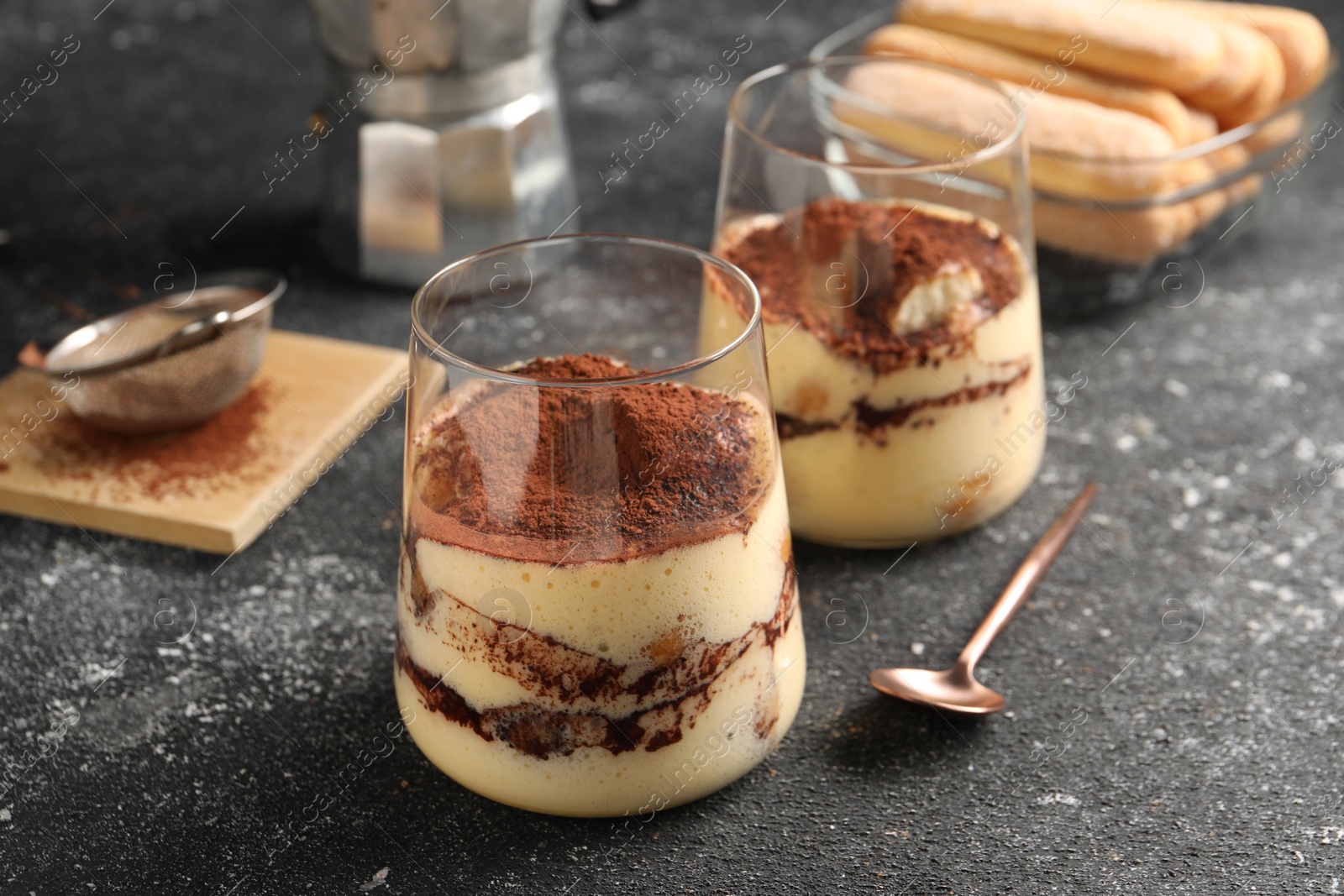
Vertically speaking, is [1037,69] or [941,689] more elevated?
[1037,69]

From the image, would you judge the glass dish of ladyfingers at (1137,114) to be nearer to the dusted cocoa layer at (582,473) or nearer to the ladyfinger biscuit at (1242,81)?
the ladyfinger biscuit at (1242,81)

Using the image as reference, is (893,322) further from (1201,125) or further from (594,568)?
(1201,125)

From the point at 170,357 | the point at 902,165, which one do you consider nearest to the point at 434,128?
the point at 170,357

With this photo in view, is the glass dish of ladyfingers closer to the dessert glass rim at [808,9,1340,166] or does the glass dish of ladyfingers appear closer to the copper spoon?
the dessert glass rim at [808,9,1340,166]

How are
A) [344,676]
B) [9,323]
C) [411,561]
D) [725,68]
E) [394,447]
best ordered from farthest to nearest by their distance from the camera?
[725,68] < [9,323] < [394,447] < [344,676] < [411,561]

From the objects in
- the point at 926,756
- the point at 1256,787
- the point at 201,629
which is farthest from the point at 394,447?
the point at 1256,787

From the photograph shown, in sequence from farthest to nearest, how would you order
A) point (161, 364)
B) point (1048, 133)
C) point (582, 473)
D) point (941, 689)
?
1. point (1048, 133)
2. point (161, 364)
3. point (941, 689)
4. point (582, 473)

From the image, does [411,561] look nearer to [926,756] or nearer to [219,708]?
[219,708]
